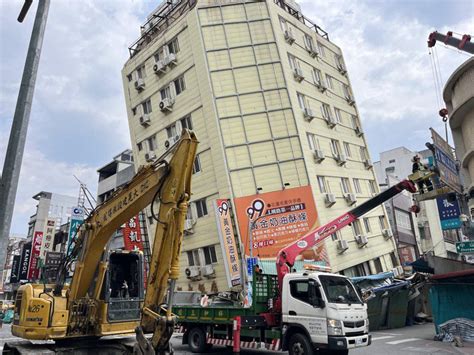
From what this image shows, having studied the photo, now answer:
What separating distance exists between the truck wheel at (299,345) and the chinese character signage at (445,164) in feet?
28.0

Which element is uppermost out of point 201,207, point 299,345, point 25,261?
point 25,261

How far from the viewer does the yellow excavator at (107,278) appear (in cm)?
772

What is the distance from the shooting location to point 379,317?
1962cm

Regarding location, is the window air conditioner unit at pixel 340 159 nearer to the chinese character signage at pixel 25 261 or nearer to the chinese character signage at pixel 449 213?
the chinese character signage at pixel 449 213

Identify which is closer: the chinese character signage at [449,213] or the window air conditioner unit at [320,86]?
the chinese character signage at [449,213]

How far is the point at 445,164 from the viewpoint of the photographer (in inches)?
595

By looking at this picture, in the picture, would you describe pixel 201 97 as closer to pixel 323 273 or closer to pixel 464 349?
pixel 323 273

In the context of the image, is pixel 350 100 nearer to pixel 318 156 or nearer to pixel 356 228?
pixel 318 156

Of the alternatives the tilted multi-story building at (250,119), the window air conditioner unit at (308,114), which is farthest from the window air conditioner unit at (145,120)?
the window air conditioner unit at (308,114)

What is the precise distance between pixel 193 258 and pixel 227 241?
15.0 feet

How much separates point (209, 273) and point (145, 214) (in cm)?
859

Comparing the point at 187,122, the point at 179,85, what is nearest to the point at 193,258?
the point at 187,122

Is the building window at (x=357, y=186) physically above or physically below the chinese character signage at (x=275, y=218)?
above

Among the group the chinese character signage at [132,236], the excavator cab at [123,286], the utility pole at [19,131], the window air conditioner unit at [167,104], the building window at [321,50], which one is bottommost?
the excavator cab at [123,286]
